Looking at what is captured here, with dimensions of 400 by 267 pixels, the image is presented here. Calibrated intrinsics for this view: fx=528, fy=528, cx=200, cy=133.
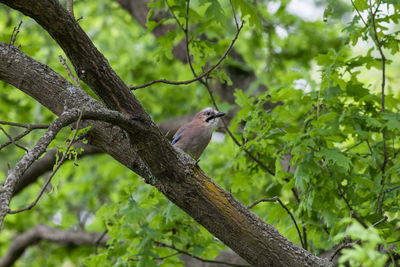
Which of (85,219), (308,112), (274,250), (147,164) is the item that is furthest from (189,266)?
(85,219)

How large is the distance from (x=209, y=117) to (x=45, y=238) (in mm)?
4254

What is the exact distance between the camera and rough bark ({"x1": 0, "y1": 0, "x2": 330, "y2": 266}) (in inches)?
114

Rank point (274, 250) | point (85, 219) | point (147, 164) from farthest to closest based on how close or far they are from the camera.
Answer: point (85, 219) → point (274, 250) → point (147, 164)

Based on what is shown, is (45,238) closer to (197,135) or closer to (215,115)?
(197,135)

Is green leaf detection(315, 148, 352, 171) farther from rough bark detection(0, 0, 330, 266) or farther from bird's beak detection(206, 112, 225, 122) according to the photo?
bird's beak detection(206, 112, 225, 122)

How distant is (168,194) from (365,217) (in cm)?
171

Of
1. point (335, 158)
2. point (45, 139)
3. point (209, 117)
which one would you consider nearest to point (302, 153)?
point (335, 158)

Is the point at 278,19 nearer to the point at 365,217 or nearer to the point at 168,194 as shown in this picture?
the point at 365,217

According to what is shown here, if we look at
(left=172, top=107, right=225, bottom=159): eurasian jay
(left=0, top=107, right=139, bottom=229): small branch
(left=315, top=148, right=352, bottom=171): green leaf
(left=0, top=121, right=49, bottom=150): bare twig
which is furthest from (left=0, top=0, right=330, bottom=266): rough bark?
(left=172, top=107, right=225, bottom=159): eurasian jay

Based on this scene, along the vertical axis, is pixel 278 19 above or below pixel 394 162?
above

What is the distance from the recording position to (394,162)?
4516 mm

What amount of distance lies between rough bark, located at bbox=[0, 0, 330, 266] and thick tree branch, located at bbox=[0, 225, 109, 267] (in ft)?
15.6

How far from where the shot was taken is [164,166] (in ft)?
10.9

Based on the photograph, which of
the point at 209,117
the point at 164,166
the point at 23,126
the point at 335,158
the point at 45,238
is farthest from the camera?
the point at 45,238
